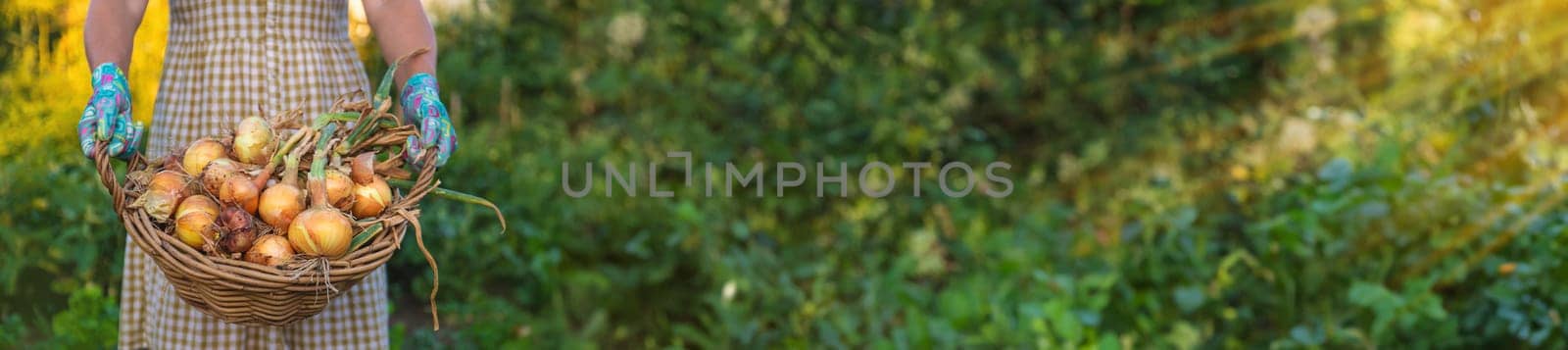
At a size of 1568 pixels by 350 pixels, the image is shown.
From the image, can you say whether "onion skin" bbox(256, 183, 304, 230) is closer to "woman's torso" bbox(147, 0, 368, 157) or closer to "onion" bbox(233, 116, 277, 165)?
"onion" bbox(233, 116, 277, 165)

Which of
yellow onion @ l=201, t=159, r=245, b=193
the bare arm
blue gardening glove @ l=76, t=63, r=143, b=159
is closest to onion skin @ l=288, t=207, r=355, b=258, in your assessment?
yellow onion @ l=201, t=159, r=245, b=193

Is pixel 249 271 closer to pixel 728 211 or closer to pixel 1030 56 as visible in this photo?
pixel 728 211

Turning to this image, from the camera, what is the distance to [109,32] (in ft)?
6.17

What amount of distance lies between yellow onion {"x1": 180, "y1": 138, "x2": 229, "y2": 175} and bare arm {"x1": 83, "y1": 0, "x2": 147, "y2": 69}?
1.09 ft

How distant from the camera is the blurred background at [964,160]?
119 inches

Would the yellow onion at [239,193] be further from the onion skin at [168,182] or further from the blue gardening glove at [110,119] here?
the blue gardening glove at [110,119]

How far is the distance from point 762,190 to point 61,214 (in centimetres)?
175

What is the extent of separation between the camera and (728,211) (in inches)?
144

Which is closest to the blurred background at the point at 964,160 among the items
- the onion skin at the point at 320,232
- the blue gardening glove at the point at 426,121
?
the blue gardening glove at the point at 426,121

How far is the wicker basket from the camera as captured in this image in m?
1.51

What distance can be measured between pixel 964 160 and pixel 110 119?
270 centimetres

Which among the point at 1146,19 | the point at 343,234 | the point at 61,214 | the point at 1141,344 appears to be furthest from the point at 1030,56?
the point at 343,234

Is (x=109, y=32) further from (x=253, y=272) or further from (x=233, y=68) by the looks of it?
(x=253, y=272)

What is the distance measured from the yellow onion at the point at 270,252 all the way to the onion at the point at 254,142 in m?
0.13
